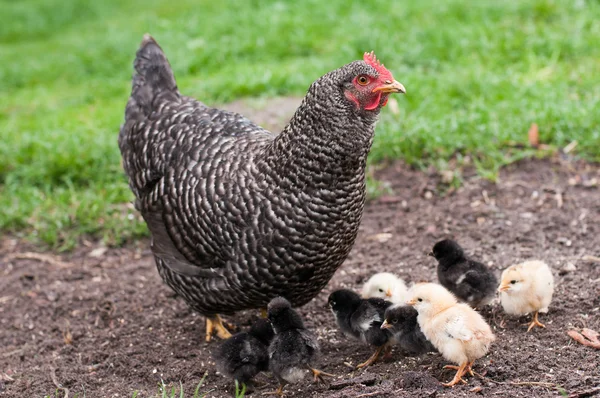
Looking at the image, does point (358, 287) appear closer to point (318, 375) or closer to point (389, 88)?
point (318, 375)

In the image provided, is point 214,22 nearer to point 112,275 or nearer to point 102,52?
point 102,52

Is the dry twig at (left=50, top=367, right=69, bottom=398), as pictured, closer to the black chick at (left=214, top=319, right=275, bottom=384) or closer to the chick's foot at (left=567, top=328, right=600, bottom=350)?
the black chick at (left=214, top=319, right=275, bottom=384)

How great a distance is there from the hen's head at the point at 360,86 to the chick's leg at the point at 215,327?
72.4 inches

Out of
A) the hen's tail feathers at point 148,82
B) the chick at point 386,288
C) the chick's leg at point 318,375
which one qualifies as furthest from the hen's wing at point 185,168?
the chick at point 386,288

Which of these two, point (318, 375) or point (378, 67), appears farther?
point (318, 375)

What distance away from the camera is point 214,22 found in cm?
1134

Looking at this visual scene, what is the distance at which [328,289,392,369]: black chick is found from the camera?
4.30m

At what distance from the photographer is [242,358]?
418cm

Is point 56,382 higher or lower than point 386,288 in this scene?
lower

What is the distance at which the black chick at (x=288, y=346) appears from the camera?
158 inches

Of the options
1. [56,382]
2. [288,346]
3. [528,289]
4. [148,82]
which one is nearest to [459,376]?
[528,289]

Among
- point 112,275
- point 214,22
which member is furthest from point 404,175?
point 214,22

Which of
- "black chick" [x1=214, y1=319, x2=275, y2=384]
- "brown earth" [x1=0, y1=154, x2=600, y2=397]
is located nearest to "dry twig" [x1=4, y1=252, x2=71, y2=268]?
"brown earth" [x1=0, y1=154, x2=600, y2=397]

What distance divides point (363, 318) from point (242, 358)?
2.50 ft
